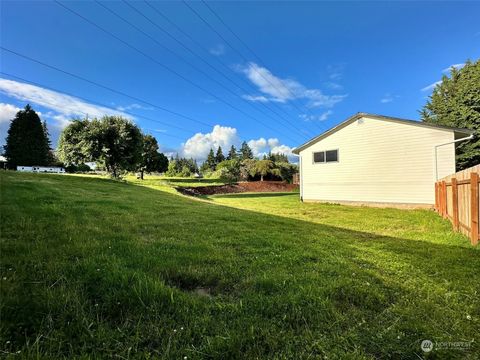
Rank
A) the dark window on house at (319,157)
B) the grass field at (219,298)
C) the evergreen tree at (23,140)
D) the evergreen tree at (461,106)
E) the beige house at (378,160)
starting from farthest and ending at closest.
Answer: the evergreen tree at (23,140)
the evergreen tree at (461,106)
the dark window on house at (319,157)
the beige house at (378,160)
the grass field at (219,298)

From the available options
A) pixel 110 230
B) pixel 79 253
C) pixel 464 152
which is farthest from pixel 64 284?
pixel 464 152

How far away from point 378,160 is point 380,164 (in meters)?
0.24

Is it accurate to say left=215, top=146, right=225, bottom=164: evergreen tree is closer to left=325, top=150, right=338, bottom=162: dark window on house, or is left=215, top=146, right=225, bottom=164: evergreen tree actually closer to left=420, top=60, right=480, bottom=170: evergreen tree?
left=420, top=60, right=480, bottom=170: evergreen tree

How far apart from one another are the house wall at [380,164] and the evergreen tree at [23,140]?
44357 millimetres

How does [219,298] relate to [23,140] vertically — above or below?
below

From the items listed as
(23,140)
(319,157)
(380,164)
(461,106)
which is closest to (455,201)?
(380,164)

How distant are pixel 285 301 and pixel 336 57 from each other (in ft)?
65.4

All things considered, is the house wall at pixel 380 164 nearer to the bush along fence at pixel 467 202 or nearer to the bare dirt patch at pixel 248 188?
the bush along fence at pixel 467 202

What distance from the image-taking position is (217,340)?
5.69 feet

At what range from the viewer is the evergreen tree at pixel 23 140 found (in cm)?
4000

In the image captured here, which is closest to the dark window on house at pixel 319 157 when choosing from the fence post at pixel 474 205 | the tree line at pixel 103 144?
the fence post at pixel 474 205

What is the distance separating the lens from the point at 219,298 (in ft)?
7.84

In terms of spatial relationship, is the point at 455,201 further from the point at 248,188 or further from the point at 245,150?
the point at 245,150

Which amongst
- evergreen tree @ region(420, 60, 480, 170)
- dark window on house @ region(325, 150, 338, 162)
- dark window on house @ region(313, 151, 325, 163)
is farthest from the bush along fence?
evergreen tree @ region(420, 60, 480, 170)
